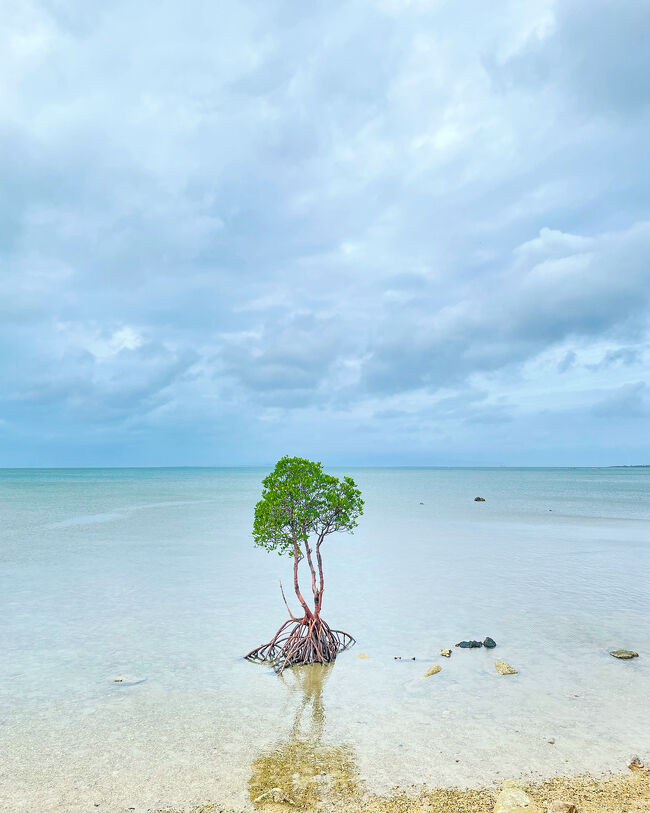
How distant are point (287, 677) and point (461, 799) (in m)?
6.75

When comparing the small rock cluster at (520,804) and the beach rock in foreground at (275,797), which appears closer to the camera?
the small rock cluster at (520,804)

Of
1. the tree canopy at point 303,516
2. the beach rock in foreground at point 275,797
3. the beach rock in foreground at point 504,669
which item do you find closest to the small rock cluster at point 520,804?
the beach rock in foreground at point 275,797

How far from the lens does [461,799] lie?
8773mm

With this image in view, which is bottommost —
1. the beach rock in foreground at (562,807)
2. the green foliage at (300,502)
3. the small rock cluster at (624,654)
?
the small rock cluster at (624,654)

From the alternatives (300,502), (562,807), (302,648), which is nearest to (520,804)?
(562,807)

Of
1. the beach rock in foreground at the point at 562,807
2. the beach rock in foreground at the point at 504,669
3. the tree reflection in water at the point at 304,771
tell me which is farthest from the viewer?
the beach rock in foreground at the point at 504,669

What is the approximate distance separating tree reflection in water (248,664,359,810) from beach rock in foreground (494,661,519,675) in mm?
5347

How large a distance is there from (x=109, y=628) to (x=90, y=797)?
1110 cm

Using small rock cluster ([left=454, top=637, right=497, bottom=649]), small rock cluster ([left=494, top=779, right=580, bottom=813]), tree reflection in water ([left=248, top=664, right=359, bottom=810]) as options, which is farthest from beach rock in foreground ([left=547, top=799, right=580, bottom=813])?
small rock cluster ([left=454, top=637, right=497, bottom=649])

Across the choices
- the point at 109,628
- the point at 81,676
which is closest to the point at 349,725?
the point at 81,676

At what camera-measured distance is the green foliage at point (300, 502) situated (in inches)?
626

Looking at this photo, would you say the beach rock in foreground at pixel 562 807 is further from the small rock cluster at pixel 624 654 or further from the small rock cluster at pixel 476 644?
the small rock cluster at pixel 624 654

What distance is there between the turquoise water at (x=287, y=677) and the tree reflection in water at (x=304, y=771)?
0.84 ft

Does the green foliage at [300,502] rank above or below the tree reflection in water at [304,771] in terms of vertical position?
above
